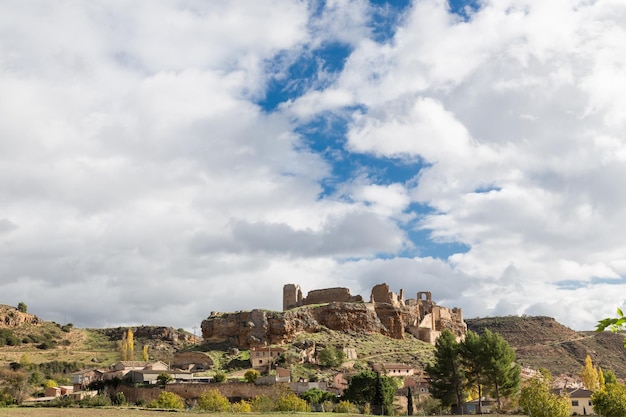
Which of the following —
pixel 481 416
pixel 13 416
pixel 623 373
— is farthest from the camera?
pixel 623 373

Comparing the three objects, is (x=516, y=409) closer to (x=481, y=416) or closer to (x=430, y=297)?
(x=481, y=416)

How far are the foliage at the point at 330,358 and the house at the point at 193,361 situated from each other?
50.9 feet

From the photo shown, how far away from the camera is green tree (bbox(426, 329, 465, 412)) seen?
60.8m

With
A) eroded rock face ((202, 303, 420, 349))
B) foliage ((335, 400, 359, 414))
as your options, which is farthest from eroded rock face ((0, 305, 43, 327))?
foliage ((335, 400, 359, 414))

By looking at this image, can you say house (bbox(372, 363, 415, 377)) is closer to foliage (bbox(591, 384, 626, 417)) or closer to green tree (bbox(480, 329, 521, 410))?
green tree (bbox(480, 329, 521, 410))

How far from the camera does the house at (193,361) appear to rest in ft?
279

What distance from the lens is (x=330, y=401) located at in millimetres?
63438

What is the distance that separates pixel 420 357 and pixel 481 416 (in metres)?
46.7

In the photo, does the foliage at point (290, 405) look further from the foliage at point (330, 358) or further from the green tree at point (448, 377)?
the foliage at point (330, 358)

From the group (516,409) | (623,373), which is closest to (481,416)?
(516,409)

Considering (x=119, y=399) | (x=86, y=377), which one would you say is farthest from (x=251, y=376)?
(x=86, y=377)

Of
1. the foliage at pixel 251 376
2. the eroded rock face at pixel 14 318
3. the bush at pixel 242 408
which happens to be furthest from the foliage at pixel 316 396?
the eroded rock face at pixel 14 318

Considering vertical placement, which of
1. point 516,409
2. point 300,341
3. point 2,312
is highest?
point 2,312

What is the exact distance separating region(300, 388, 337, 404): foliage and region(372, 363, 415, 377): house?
2087 centimetres
